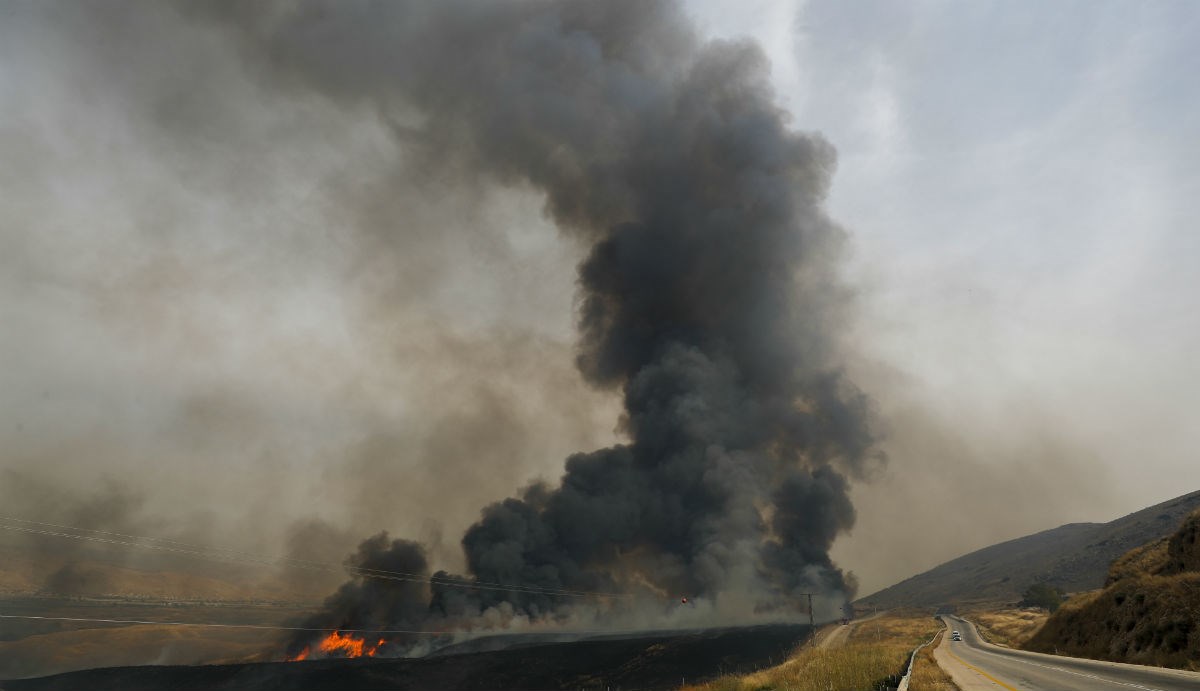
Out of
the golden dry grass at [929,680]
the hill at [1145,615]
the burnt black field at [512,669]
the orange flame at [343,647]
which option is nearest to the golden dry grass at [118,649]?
the burnt black field at [512,669]

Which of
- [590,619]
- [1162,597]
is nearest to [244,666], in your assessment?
[590,619]

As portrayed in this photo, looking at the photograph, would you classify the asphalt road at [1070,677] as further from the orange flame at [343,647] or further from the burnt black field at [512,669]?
the orange flame at [343,647]

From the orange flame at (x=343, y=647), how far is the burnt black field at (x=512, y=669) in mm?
8758

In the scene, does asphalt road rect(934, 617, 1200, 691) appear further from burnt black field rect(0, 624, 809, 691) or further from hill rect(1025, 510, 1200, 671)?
burnt black field rect(0, 624, 809, 691)

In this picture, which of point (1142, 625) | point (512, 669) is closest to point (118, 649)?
point (512, 669)

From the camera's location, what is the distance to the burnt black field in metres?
85.9

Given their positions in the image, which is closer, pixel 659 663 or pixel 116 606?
pixel 659 663

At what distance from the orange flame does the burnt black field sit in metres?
8.76

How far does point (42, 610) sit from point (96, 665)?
8314 centimetres

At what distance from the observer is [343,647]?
117125 mm

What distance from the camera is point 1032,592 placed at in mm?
136375

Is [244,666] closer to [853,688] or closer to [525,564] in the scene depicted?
[525,564]

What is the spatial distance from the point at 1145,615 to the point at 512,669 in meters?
85.3

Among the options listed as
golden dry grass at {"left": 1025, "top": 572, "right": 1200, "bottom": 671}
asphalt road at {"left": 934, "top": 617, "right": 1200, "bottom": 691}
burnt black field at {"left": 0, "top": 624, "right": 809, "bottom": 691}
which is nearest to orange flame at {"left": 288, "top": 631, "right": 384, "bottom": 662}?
burnt black field at {"left": 0, "top": 624, "right": 809, "bottom": 691}
